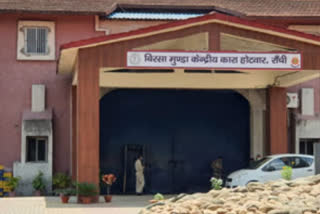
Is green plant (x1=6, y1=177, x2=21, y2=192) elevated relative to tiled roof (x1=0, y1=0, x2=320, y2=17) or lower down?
lower down

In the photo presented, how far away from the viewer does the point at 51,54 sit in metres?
31.1

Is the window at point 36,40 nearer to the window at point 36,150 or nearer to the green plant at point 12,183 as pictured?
the window at point 36,150

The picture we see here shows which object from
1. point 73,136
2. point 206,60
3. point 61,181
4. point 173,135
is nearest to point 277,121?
point 173,135

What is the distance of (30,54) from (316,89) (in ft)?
39.7

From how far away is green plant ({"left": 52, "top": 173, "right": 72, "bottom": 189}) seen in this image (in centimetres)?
2964

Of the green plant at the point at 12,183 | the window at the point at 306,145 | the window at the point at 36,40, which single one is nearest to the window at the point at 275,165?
the window at the point at 306,145

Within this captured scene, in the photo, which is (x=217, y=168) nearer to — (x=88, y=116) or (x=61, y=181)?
(x=61, y=181)

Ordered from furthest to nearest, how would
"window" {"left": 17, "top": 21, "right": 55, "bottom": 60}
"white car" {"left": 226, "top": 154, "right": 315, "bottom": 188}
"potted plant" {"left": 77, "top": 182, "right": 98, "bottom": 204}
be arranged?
"window" {"left": 17, "top": 21, "right": 55, "bottom": 60}
"white car" {"left": 226, "top": 154, "right": 315, "bottom": 188}
"potted plant" {"left": 77, "top": 182, "right": 98, "bottom": 204}

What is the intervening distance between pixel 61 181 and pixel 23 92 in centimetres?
400

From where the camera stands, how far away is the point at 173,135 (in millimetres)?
32656

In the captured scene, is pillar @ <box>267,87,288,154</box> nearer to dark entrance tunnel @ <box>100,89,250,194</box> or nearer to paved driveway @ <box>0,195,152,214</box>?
dark entrance tunnel @ <box>100,89,250,194</box>

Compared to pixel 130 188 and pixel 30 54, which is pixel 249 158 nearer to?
pixel 130 188

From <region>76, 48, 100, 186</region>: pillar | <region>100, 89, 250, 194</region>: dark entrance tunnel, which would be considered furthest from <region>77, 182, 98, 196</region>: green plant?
<region>100, 89, 250, 194</region>: dark entrance tunnel

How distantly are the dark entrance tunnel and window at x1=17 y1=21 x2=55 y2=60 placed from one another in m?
3.12
